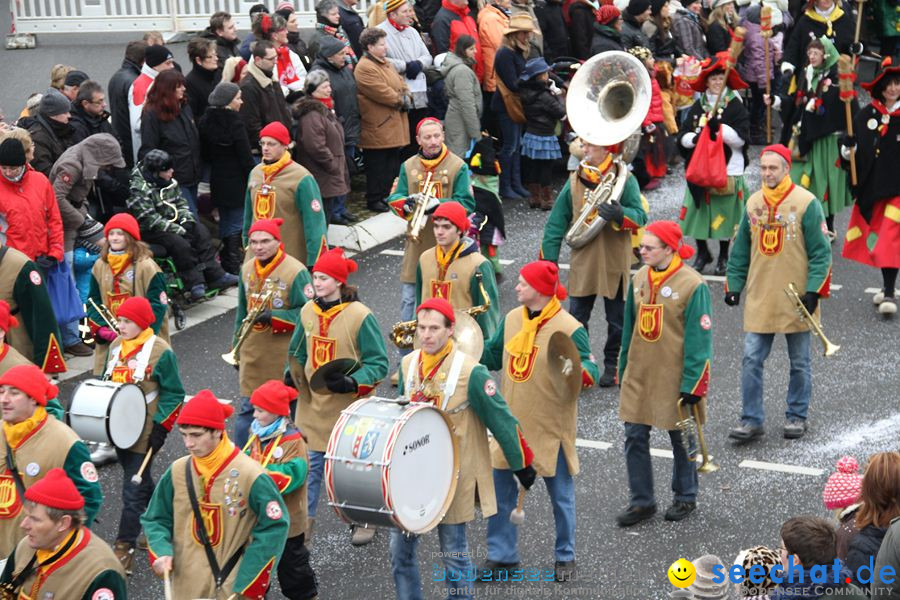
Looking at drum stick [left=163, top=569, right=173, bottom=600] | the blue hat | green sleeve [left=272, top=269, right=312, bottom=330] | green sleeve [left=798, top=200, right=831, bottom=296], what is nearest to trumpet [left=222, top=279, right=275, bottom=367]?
green sleeve [left=272, top=269, right=312, bottom=330]

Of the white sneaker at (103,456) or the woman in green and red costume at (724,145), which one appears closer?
the white sneaker at (103,456)

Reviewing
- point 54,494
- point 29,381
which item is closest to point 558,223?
point 29,381

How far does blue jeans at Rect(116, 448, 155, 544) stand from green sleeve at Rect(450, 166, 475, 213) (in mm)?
3665

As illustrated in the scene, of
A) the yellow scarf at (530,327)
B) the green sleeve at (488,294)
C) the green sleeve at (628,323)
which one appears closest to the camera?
the yellow scarf at (530,327)

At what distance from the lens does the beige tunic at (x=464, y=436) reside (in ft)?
25.4

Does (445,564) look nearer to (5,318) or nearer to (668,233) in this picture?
(668,233)

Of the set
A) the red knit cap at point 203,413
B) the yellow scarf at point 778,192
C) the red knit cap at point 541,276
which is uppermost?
the red knit cap at point 541,276

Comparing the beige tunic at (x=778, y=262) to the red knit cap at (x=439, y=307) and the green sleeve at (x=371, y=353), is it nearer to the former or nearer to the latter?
the green sleeve at (x=371, y=353)

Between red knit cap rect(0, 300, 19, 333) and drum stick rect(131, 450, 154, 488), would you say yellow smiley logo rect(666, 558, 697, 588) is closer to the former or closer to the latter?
drum stick rect(131, 450, 154, 488)

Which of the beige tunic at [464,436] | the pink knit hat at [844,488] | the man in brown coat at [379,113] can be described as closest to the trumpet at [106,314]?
the beige tunic at [464,436]

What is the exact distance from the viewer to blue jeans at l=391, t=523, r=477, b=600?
770cm

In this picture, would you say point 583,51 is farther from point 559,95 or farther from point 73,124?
point 73,124

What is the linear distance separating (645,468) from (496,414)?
5.56 feet

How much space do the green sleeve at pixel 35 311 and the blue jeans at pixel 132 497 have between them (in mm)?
1155
